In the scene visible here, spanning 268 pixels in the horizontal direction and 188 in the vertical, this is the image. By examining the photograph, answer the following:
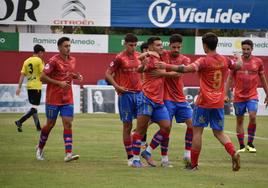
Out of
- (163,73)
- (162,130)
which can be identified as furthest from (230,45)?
(163,73)

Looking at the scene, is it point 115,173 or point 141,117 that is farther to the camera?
point 141,117

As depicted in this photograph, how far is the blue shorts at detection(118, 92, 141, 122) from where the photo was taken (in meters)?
14.6

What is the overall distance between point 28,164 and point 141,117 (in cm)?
218

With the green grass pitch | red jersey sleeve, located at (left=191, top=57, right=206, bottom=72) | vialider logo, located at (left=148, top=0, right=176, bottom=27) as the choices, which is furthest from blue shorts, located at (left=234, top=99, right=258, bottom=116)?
vialider logo, located at (left=148, top=0, right=176, bottom=27)

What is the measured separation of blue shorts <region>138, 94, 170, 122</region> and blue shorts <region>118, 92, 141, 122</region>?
442mm

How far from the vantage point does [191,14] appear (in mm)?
36031

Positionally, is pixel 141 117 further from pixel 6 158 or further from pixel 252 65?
pixel 252 65

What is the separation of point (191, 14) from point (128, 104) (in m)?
21.9

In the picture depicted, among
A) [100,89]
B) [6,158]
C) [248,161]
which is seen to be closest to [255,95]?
[248,161]

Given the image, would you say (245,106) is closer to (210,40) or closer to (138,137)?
(138,137)

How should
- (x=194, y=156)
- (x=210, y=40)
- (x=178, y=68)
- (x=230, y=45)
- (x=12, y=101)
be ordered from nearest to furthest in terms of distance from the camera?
(x=178, y=68)
(x=210, y=40)
(x=194, y=156)
(x=12, y=101)
(x=230, y=45)

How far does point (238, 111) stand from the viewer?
60.3ft

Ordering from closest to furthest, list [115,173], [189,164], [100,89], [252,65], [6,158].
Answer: [115,173] < [189,164] < [6,158] < [252,65] < [100,89]

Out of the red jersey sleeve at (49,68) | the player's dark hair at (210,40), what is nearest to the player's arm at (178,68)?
the player's dark hair at (210,40)
